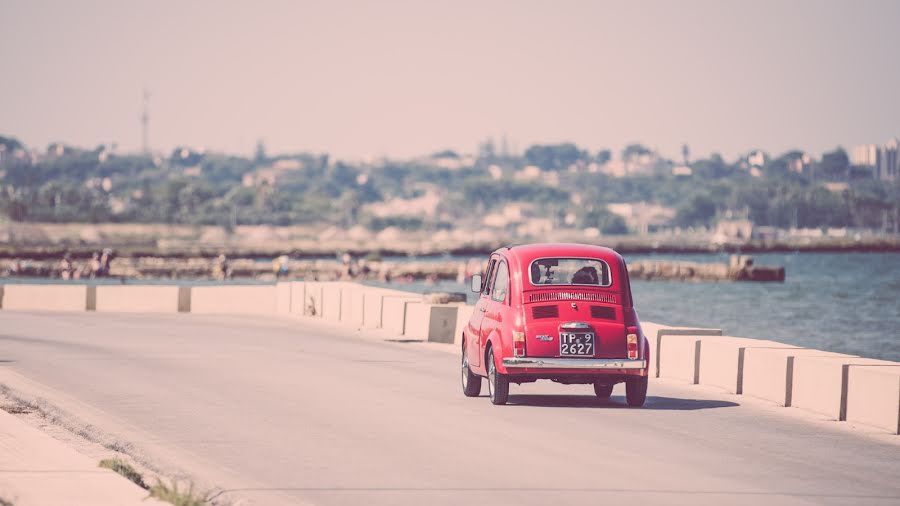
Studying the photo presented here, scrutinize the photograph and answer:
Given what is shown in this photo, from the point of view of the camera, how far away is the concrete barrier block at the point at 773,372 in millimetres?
18531

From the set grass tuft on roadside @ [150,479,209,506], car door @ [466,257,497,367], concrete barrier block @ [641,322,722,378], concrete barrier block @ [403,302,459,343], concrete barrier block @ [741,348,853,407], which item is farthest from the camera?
concrete barrier block @ [403,302,459,343]

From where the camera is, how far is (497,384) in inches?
696

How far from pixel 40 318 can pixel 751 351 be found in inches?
947

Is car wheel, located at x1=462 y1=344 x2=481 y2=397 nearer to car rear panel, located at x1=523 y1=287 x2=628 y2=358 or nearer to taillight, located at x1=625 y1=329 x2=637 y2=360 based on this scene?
car rear panel, located at x1=523 y1=287 x2=628 y2=358

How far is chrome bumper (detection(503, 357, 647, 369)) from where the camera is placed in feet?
56.4

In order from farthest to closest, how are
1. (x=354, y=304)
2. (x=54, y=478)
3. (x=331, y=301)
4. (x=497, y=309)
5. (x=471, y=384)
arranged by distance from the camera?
(x=331, y=301), (x=354, y=304), (x=471, y=384), (x=497, y=309), (x=54, y=478)

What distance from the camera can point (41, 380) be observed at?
20875mm

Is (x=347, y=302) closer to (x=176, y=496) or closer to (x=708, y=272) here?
(x=176, y=496)

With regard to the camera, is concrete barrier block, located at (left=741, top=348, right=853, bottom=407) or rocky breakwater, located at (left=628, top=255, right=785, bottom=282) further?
rocky breakwater, located at (left=628, top=255, right=785, bottom=282)

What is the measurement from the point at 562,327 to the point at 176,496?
25.4 feet

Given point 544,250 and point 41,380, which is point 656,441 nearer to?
point 544,250

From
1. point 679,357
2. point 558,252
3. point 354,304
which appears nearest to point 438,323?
point 354,304

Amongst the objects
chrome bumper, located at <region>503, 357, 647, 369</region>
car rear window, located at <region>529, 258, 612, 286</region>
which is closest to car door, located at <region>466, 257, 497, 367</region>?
car rear window, located at <region>529, 258, 612, 286</region>

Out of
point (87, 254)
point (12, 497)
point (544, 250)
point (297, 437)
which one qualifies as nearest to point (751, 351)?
point (544, 250)
